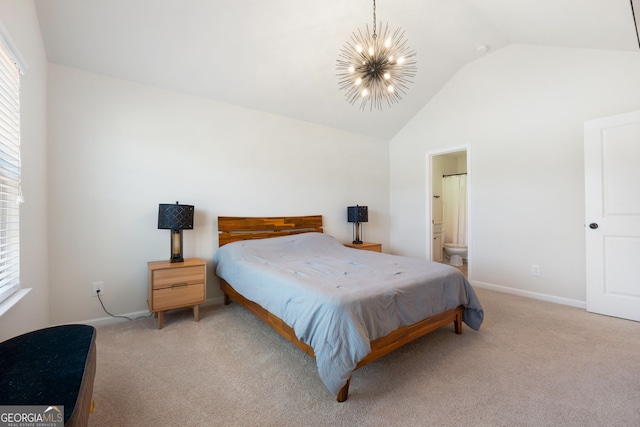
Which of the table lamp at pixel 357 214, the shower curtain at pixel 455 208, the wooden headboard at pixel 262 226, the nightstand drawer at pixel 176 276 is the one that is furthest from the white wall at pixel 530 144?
the nightstand drawer at pixel 176 276

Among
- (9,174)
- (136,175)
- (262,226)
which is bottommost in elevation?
(262,226)

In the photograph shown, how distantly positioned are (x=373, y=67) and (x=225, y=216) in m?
2.22

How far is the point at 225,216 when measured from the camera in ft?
10.3

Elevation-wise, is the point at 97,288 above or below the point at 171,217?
below

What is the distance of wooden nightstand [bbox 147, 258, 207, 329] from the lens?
91.5 inches

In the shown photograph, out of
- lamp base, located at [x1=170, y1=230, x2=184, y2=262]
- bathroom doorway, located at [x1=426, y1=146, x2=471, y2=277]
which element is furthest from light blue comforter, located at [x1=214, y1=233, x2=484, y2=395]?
bathroom doorway, located at [x1=426, y1=146, x2=471, y2=277]

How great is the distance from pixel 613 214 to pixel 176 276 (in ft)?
13.8

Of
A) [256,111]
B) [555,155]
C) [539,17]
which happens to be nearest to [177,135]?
[256,111]

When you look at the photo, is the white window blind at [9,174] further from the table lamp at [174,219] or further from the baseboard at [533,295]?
the baseboard at [533,295]

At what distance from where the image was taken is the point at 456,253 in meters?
5.11

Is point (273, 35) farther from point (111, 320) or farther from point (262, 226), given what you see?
point (111, 320)

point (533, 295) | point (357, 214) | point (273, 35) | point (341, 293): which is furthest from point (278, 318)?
point (533, 295)

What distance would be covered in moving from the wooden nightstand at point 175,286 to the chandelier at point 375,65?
2.20m

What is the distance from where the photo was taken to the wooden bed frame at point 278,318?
1.66 metres
